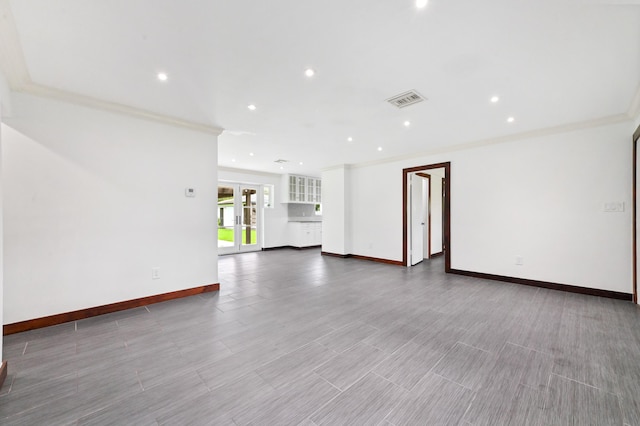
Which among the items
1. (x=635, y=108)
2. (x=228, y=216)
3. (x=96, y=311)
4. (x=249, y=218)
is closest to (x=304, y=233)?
(x=249, y=218)

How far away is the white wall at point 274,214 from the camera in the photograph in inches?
320

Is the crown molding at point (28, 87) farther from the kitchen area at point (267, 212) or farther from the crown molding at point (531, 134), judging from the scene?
the crown molding at point (531, 134)

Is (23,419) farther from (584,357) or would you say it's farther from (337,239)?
(337,239)

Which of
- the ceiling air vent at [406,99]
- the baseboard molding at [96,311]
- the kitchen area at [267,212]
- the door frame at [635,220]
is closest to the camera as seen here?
the baseboard molding at [96,311]

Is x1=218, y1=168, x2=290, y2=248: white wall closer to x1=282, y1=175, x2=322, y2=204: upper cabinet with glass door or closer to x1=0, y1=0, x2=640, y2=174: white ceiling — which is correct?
x1=282, y1=175, x2=322, y2=204: upper cabinet with glass door

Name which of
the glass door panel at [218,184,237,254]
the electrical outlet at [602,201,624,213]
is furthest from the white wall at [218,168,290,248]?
the electrical outlet at [602,201,624,213]

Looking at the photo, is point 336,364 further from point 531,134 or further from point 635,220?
point 531,134

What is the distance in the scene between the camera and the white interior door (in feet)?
19.4

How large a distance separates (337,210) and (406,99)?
14.0 feet

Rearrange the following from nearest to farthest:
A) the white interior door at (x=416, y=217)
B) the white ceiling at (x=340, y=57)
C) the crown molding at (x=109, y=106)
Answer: the white ceiling at (x=340, y=57)
the crown molding at (x=109, y=106)
the white interior door at (x=416, y=217)

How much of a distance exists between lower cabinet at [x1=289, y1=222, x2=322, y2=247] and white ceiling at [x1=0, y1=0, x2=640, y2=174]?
540cm

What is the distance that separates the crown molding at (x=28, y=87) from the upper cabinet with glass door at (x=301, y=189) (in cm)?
474

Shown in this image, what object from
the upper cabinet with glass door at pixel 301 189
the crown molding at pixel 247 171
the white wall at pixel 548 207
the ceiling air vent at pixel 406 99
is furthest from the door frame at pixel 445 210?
the crown molding at pixel 247 171

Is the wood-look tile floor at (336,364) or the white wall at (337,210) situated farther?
the white wall at (337,210)
